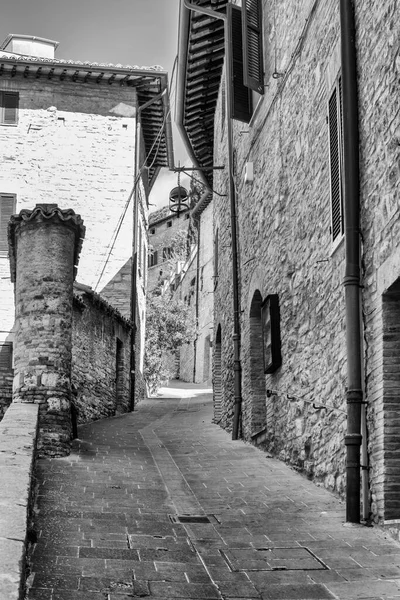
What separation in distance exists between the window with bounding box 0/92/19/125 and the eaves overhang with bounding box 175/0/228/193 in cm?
469

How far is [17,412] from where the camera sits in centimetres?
828

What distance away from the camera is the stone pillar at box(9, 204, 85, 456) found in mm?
8938

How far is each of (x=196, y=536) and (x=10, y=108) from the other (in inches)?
626

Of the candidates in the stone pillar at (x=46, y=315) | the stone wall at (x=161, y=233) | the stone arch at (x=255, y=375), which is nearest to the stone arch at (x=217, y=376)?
the stone arch at (x=255, y=375)

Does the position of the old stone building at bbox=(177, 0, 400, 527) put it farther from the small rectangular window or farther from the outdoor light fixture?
the small rectangular window

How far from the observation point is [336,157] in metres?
7.06

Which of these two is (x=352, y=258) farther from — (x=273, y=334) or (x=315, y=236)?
(x=273, y=334)

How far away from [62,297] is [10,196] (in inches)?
401

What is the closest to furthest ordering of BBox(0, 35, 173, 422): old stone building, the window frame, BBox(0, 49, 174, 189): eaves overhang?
BBox(0, 49, 174, 189): eaves overhang → BBox(0, 35, 173, 422): old stone building → the window frame

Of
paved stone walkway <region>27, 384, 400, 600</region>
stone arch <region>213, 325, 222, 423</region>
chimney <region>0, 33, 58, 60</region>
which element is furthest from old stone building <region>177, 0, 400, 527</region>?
chimney <region>0, 33, 58, 60</region>

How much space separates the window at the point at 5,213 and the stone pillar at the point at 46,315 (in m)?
8.84

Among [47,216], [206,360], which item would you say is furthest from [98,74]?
[206,360]

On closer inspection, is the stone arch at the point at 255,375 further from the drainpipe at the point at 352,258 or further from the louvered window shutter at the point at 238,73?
the drainpipe at the point at 352,258

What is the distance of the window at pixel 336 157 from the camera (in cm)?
678
